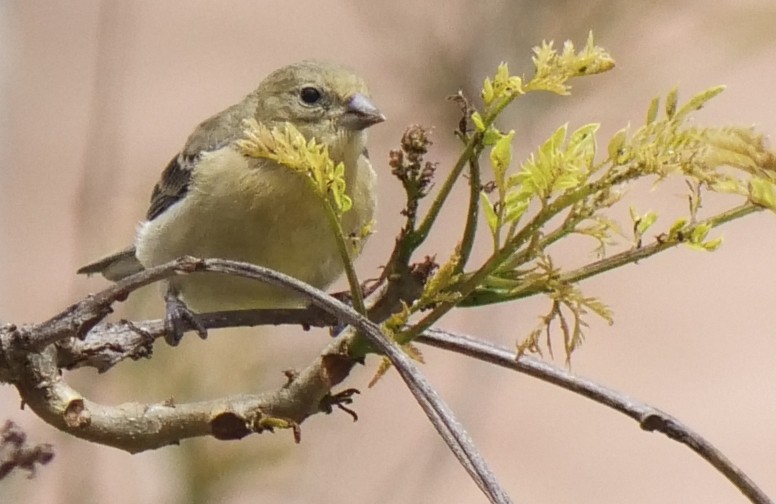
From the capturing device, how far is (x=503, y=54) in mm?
1197

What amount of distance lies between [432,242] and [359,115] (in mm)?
923

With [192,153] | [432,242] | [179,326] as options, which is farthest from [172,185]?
[432,242]

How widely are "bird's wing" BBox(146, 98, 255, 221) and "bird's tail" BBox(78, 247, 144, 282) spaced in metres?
0.08

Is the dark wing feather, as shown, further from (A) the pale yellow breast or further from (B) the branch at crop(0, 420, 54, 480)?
(B) the branch at crop(0, 420, 54, 480)

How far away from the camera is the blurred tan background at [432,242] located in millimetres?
1571

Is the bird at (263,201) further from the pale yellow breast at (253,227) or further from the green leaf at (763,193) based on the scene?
the green leaf at (763,193)

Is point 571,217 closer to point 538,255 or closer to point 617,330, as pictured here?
point 538,255

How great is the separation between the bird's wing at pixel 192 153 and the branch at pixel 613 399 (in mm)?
529

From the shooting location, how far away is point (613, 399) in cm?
35

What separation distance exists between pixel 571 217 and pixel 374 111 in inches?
20.0

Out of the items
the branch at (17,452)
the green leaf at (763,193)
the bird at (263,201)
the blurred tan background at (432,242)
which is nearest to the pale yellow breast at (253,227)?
the bird at (263,201)

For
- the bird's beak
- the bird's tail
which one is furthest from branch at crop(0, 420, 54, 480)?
the bird's tail

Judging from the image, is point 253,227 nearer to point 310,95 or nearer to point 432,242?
point 310,95

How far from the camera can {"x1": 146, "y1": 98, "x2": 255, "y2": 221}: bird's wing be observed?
909mm
